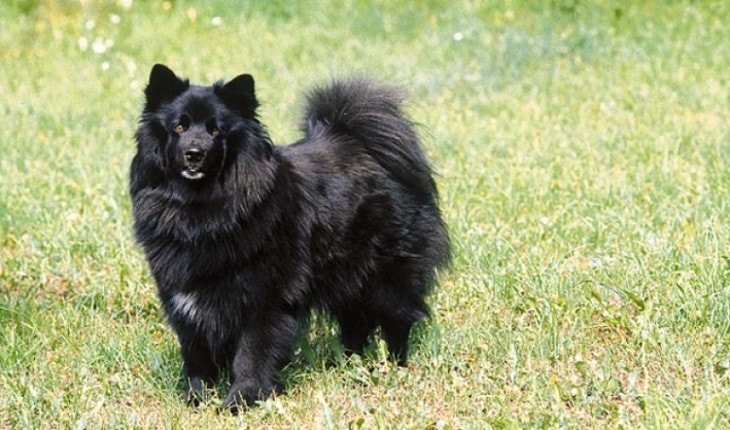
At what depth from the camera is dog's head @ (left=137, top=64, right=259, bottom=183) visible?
438 cm

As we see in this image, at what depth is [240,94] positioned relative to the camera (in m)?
4.52

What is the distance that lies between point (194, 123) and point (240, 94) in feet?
0.80

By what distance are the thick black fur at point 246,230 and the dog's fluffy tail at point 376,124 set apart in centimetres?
13

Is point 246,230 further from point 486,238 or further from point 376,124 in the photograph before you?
point 486,238

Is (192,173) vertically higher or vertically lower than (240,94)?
lower

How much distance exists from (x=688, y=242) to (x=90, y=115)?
6826mm

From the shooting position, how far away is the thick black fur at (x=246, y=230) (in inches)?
176

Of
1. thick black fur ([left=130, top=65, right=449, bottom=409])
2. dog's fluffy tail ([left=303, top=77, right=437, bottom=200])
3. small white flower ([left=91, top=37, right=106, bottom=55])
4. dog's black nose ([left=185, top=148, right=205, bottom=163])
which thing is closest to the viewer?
dog's black nose ([left=185, top=148, right=205, bottom=163])

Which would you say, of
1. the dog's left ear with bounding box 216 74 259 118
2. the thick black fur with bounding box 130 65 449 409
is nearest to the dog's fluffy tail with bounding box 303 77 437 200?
the thick black fur with bounding box 130 65 449 409

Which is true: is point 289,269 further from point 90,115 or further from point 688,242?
point 90,115

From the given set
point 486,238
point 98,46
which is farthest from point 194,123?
point 98,46

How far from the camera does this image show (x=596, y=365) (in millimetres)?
4445

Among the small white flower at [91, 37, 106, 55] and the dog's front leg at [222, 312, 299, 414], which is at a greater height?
the small white flower at [91, 37, 106, 55]

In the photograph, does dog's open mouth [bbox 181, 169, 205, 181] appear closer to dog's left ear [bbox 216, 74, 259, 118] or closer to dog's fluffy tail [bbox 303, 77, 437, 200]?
dog's left ear [bbox 216, 74, 259, 118]
